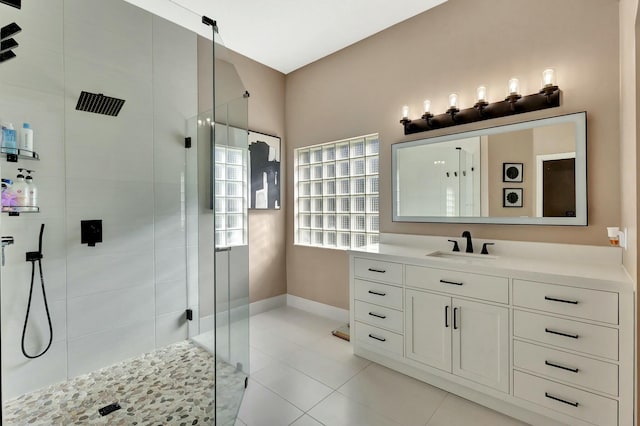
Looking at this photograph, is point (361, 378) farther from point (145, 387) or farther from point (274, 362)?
point (145, 387)

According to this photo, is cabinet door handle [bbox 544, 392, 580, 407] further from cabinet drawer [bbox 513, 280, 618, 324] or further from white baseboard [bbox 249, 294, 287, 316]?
white baseboard [bbox 249, 294, 287, 316]

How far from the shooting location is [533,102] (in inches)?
83.4

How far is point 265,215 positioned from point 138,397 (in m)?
2.08

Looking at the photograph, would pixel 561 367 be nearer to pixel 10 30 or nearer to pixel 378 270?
pixel 378 270

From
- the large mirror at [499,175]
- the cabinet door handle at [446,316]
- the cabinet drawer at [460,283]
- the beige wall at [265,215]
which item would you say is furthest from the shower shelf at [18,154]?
the cabinet door handle at [446,316]

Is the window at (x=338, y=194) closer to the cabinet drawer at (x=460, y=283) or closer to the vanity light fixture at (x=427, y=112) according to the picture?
the vanity light fixture at (x=427, y=112)

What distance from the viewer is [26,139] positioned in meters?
1.86

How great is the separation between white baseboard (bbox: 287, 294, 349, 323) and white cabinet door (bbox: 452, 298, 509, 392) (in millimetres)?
1432

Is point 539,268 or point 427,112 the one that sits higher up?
point 427,112

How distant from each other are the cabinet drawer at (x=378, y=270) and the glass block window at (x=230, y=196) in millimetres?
1009

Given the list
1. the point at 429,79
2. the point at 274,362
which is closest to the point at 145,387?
the point at 274,362

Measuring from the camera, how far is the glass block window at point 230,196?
2.15 metres

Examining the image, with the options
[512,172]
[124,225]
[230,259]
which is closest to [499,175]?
[512,172]

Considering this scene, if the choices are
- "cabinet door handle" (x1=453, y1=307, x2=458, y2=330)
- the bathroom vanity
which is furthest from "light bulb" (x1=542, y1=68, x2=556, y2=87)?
"cabinet door handle" (x1=453, y1=307, x2=458, y2=330)
